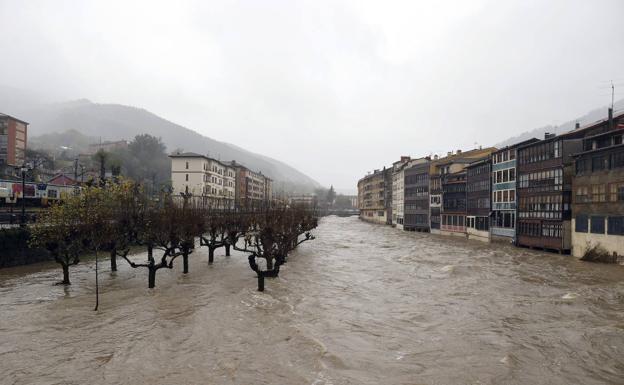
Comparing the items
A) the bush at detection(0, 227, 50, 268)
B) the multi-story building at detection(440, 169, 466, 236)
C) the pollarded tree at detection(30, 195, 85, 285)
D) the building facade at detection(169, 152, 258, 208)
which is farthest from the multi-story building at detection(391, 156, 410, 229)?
the pollarded tree at detection(30, 195, 85, 285)

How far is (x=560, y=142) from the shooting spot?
146ft

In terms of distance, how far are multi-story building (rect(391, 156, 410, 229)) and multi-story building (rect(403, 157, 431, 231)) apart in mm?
5045

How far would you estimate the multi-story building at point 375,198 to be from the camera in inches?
4860

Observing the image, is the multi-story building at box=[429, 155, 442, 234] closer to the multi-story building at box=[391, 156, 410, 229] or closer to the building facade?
the multi-story building at box=[391, 156, 410, 229]

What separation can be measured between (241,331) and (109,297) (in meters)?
11.1

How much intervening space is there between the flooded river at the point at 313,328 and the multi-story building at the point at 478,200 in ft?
93.4

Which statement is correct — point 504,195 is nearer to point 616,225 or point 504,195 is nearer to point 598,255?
point 598,255

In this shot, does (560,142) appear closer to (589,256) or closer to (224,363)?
(589,256)

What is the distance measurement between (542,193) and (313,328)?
40967mm

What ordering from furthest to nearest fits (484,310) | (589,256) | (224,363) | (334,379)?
(589,256), (484,310), (224,363), (334,379)

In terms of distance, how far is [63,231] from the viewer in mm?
26234

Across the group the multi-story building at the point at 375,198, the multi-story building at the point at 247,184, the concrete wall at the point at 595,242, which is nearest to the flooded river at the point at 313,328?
the concrete wall at the point at 595,242

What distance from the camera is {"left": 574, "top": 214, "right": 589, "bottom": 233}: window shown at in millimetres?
40406

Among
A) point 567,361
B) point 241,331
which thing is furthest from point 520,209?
point 241,331
